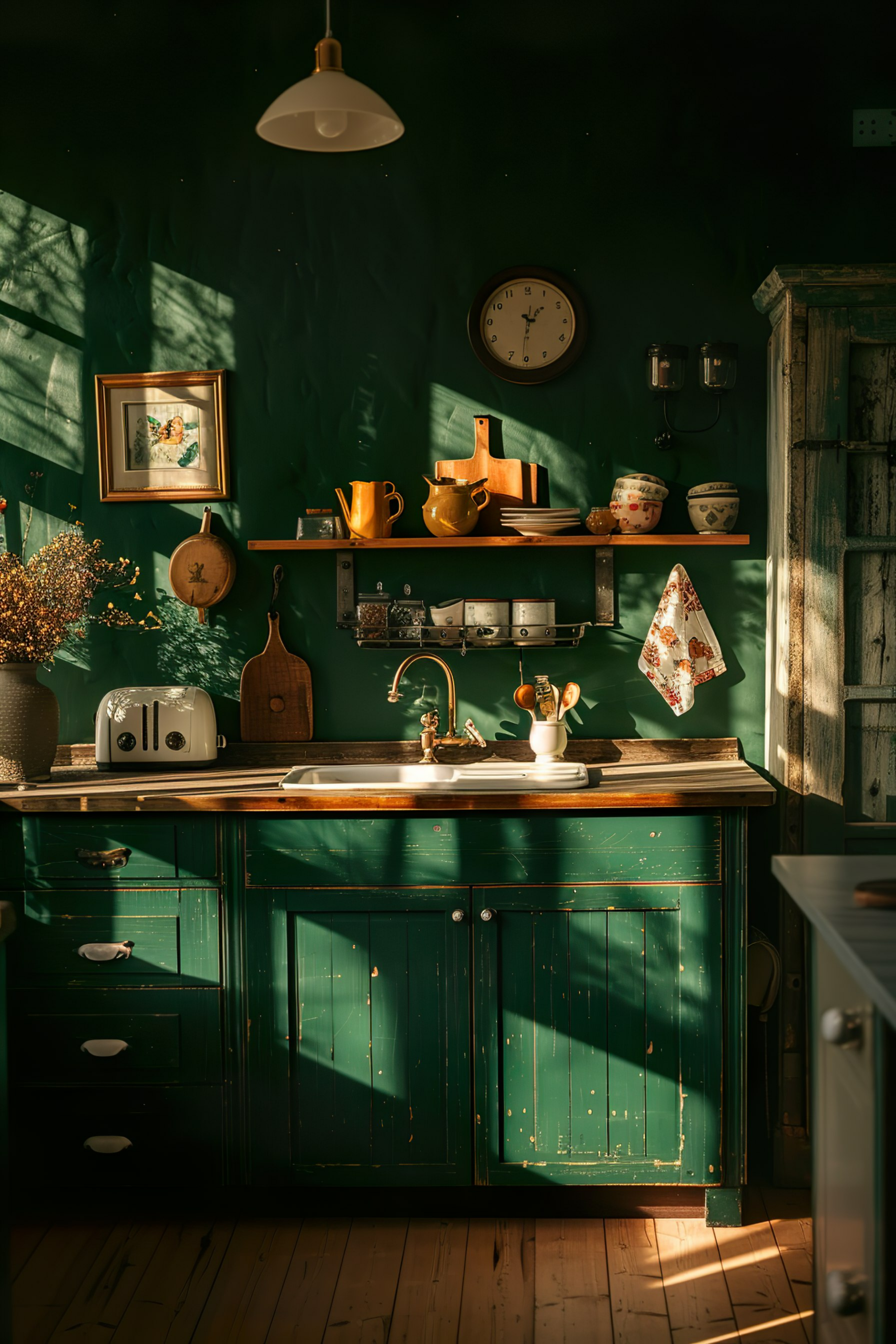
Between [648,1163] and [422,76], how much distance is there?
2835 mm

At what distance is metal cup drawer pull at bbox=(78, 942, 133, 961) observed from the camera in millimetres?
2432

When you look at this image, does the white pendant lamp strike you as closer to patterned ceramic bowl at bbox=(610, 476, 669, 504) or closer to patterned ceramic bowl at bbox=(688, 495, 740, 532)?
patterned ceramic bowl at bbox=(610, 476, 669, 504)

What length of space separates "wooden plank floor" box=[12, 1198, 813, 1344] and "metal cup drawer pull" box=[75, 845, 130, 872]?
84 centimetres

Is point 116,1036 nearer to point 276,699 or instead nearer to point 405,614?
point 276,699

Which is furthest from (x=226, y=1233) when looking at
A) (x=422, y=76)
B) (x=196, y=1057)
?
(x=422, y=76)

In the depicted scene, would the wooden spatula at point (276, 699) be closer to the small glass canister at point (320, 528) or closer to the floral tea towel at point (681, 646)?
the small glass canister at point (320, 528)

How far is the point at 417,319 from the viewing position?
2.98 m

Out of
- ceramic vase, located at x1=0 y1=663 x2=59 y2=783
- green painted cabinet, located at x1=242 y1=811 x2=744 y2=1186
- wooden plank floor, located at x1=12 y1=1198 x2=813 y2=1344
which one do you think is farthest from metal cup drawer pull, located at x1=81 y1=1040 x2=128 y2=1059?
ceramic vase, located at x1=0 y1=663 x2=59 y2=783

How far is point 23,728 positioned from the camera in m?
2.69

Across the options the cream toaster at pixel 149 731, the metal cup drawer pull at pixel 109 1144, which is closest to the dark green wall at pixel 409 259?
the cream toaster at pixel 149 731

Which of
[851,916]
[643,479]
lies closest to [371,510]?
[643,479]

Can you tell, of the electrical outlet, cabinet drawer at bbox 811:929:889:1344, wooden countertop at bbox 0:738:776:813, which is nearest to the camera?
cabinet drawer at bbox 811:929:889:1344

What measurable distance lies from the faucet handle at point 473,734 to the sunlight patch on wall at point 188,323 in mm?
1217

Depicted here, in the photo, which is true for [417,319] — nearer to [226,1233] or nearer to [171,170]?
[171,170]
